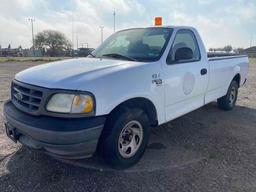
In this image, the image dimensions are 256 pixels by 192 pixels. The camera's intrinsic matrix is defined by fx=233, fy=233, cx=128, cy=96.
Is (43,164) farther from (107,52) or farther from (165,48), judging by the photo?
(165,48)

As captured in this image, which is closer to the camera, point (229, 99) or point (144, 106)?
point (144, 106)

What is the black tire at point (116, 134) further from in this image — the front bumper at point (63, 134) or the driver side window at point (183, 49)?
the driver side window at point (183, 49)

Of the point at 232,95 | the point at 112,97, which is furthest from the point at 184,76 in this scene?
the point at 232,95

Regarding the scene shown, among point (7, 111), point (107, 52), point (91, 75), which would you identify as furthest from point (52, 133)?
point (107, 52)

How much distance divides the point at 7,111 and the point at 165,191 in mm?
2198

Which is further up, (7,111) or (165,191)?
(7,111)

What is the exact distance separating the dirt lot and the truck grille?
857mm

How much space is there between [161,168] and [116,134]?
0.87 meters

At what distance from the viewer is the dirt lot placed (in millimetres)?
2723

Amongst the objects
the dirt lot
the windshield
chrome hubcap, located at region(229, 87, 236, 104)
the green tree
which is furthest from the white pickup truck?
the green tree

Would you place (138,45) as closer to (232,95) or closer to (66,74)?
(66,74)

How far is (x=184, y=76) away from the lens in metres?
3.71

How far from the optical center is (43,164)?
3.16m

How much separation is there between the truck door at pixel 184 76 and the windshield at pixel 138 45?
0.20m
